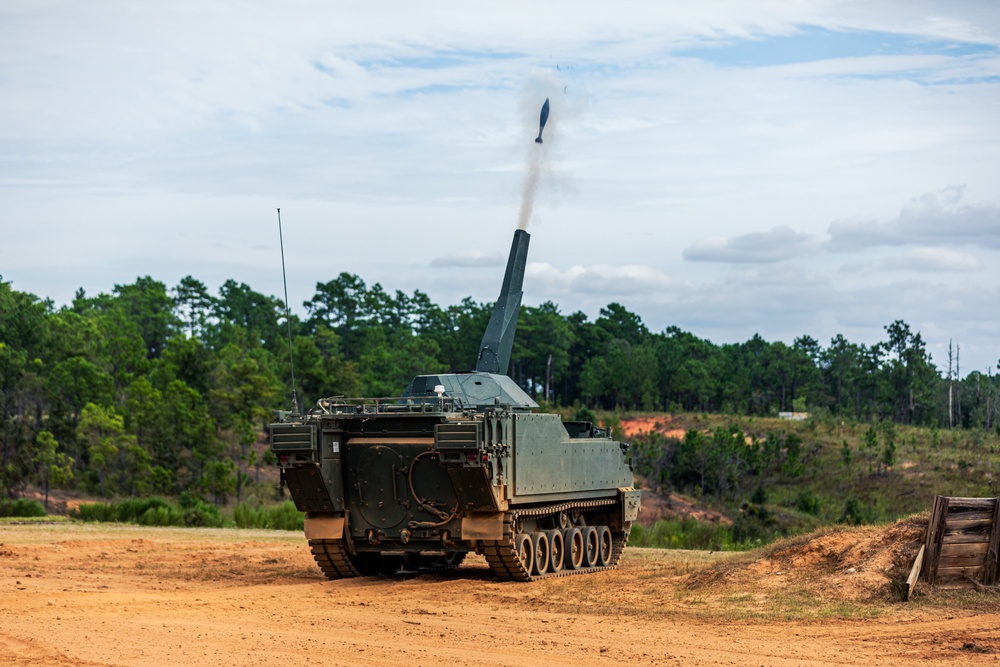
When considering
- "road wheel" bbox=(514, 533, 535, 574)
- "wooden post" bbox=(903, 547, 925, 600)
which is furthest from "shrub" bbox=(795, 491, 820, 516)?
"wooden post" bbox=(903, 547, 925, 600)

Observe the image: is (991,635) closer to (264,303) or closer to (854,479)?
(854,479)

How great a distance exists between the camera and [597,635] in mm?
13383

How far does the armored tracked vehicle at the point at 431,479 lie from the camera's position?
59.1 feet

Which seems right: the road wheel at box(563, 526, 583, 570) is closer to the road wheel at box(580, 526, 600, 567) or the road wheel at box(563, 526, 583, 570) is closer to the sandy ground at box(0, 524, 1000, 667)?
the road wheel at box(580, 526, 600, 567)

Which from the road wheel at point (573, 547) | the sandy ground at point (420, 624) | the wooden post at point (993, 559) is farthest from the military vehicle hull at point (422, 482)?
the wooden post at point (993, 559)

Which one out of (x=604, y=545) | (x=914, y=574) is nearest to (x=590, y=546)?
(x=604, y=545)

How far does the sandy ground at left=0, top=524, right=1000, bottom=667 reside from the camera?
11.9m

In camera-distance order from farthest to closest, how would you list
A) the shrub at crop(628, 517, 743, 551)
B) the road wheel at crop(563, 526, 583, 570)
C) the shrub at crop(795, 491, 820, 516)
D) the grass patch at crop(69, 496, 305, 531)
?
1. the shrub at crop(795, 491, 820, 516)
2. the grass patch at crop(69, 496, 305, 531)
3. the shrub at crop(628, 517, 743, 551)
4. the road wheel at crop(563, 526, 583, 570)

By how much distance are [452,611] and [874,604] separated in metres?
4.89

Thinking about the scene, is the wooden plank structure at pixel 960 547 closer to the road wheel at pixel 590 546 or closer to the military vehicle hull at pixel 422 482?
the military vehicle hull at pixel 422 482

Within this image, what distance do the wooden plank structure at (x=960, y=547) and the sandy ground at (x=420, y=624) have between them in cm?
106

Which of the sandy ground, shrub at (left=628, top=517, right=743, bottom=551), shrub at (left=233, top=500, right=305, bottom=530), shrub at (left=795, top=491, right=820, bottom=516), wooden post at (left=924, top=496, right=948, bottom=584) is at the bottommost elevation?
shrub at (left=795, top=491, right=820, bottom=516)

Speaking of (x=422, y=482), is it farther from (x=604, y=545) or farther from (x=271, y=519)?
(x=271, y=519)

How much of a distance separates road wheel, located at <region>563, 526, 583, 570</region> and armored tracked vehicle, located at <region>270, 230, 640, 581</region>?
0.02m
